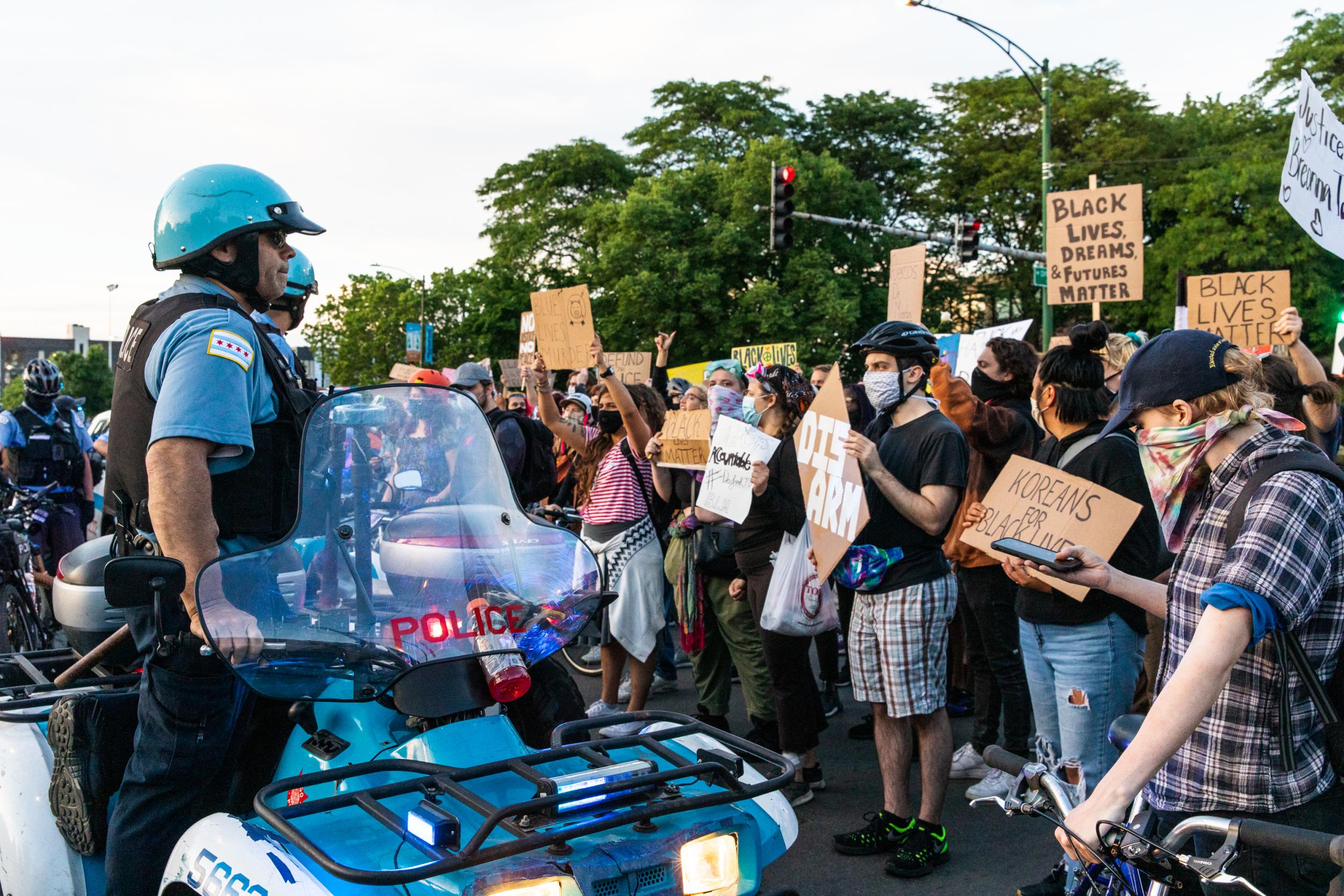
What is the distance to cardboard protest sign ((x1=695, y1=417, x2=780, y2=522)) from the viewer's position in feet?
18.0

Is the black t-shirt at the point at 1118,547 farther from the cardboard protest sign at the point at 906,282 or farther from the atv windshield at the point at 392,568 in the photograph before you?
the cardboard protest sign at the point at 906,282

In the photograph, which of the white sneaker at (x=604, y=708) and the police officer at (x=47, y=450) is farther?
the police officer at (x=47, y=450)

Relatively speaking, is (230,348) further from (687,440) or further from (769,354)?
(769,354)

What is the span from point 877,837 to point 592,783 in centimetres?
291

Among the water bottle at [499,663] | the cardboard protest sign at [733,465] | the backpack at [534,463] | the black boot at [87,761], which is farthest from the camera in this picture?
the backpack at [534,463]

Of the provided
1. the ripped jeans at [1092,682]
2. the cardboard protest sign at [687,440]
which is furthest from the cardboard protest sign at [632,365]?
the ripped jeans at [1092,682]

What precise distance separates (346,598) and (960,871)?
3107 mm

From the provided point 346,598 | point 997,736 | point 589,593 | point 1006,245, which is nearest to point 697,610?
point 997,736

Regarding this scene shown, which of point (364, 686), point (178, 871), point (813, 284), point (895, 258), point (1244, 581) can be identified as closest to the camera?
point (1244, 581)

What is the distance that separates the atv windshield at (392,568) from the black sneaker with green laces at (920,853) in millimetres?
2321

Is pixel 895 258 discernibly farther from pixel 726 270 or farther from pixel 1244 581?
pixel 726 270

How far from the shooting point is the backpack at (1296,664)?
2.18m

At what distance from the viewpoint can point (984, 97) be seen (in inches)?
1626

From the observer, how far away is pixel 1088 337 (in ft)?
15.1
